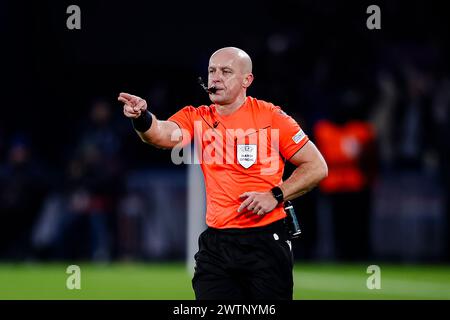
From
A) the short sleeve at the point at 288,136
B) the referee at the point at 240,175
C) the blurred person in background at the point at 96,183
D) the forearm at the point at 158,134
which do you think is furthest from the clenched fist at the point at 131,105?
the blurred person in background at the point at 96,183

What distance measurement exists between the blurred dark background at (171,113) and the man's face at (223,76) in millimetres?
8592

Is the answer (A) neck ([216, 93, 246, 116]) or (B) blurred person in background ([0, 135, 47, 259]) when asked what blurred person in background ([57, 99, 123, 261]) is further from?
(A) neck ([216, 93, 246, 116])

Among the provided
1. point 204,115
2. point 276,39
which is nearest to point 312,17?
point 276,39

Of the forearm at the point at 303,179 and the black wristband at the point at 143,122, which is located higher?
the black wristband at the point at 143,122

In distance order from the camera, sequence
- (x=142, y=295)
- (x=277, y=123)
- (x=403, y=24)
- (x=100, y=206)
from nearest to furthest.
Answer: (x=277, y=123) < (x=142, y=295) < (x=100, y=206) < (x=403, y=24)

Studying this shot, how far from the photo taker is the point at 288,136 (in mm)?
7480

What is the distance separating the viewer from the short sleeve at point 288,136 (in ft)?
24.5

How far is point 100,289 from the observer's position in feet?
41.9

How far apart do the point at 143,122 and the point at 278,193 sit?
3.44 feet

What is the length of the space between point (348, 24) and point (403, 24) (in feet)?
8.83

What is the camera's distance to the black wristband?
712 centimetres

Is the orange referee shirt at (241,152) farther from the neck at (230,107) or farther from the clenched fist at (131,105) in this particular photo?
the clenched fist at (131,105)

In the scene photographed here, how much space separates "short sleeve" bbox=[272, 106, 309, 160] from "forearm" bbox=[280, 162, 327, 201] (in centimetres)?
14

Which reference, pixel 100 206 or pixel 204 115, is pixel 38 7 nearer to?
pixel 100 206
